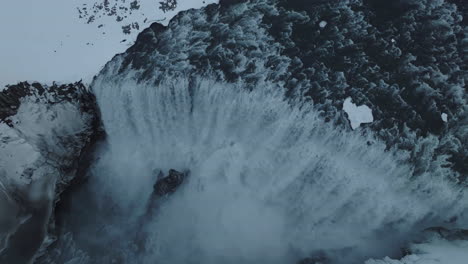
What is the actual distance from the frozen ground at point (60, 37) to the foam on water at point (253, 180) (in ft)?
5.26

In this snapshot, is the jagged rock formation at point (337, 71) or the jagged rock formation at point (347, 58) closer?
the jagged rock formation at point (337, 71)

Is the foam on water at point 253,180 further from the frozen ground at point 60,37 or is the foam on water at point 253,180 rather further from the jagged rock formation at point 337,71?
the frozen ground at point 60,37

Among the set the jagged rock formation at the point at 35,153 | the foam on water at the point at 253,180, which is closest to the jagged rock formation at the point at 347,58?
the foam on water at the point at 253,180

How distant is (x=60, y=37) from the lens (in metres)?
19.0

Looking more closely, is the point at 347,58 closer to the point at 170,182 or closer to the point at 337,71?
the point at 337,71

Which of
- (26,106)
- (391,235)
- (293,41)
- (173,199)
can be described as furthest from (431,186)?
(26,106)

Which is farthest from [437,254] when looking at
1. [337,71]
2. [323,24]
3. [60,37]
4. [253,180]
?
[60,37]

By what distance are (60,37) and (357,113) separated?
1417cm

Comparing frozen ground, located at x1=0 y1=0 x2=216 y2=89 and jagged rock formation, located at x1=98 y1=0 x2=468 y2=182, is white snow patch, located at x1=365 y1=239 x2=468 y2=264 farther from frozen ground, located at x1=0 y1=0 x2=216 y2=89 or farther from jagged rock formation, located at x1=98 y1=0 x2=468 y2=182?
frozen ground, located at x1=0 y1=0 x2=216 y2=89

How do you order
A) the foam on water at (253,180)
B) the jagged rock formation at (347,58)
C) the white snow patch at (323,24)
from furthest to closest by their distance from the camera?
the white snow patch at (323,24), the jagged rock formation at (347,58), the foam on water at (253,180)

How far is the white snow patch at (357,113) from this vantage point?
56.7ft

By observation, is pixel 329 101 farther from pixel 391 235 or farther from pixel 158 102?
pixel 158 102

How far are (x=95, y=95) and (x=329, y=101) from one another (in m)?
10.6

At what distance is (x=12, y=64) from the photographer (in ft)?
59.7
